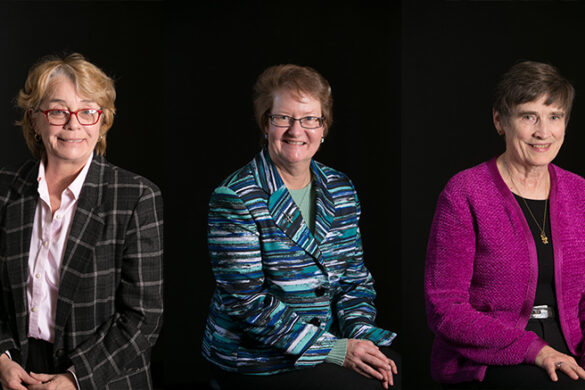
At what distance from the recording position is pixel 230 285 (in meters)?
2.50

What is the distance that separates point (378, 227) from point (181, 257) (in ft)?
3.16

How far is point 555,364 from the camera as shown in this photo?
242 cm

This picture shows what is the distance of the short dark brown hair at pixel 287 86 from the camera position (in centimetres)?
264

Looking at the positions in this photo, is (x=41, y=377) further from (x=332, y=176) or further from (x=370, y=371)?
(x=332, y=176)

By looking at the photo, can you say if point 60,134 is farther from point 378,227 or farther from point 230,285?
point 378,227

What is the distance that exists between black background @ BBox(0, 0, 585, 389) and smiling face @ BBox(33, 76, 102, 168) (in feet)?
3.29

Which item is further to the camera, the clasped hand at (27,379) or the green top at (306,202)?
the green top at (306,202)

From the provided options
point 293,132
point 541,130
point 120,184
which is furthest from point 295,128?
point 541,130

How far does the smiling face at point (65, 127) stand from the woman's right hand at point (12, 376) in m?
0.68

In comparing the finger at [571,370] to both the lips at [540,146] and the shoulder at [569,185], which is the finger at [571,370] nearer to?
the shoulder at [569,185]

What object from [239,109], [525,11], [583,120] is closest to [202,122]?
[239,109]

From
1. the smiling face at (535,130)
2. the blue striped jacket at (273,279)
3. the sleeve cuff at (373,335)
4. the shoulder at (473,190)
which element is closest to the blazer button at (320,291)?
the blue striped jacket at (273,279)

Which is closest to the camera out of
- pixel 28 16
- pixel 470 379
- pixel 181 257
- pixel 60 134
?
pixel 60 134

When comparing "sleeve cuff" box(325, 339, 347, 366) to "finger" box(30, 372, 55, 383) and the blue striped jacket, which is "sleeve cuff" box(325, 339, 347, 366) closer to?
the blue striped jacket
